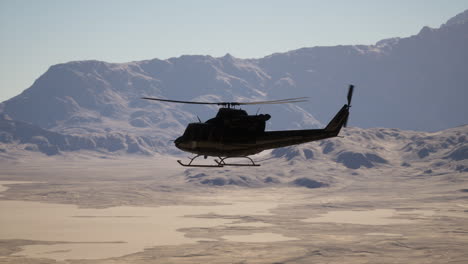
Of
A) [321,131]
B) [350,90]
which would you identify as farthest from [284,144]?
[350,90]

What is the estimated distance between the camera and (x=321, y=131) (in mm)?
77188

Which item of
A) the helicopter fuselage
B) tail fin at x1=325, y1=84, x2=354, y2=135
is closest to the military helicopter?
the helicopter fuselage

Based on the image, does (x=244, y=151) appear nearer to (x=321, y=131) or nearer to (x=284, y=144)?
(x=284, y=144)

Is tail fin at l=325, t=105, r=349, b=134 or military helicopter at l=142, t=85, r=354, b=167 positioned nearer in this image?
military helicopter at l=142, t=85, r=354, b=167

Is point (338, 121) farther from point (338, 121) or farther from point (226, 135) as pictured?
point (226, 135)

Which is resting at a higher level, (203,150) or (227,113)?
(227,113)

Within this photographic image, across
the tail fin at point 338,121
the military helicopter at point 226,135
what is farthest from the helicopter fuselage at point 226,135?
the tail fin at point 338,121

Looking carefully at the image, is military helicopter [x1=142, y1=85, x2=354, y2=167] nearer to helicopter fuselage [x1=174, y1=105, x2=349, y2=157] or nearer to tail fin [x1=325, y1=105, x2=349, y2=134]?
helicopter fuselage [x1=174, y1=105, x2=349, y2=157]

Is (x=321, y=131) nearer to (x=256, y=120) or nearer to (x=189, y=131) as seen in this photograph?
(x=256, y=120)

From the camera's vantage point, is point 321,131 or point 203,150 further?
point 321,131

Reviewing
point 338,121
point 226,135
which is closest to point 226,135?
point 226,135

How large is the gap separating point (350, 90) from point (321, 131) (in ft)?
20.8

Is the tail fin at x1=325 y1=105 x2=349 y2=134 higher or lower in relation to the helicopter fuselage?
Result: higher

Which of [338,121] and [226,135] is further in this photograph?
[338,121]
